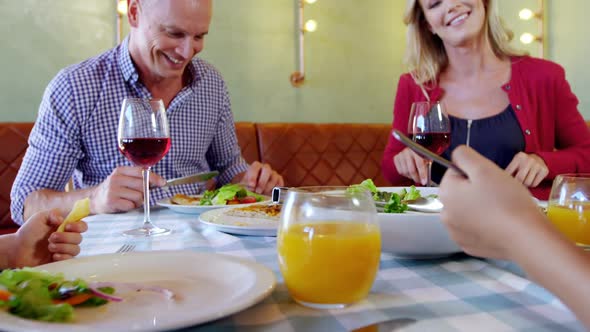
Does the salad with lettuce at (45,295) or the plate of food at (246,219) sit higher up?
the salad with lettuce at (45,295)

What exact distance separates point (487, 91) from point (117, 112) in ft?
5.35

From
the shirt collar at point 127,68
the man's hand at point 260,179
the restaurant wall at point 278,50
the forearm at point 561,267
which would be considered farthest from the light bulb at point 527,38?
the forearm at point 561,267

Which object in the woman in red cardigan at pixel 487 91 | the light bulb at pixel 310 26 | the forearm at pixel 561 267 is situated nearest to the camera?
the forearm at pixel 561 267

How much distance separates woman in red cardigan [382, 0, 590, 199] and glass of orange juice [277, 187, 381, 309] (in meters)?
1.42

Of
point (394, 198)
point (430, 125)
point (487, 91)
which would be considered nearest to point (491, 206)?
point (394, 198)

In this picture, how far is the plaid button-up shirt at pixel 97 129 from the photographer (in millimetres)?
1835

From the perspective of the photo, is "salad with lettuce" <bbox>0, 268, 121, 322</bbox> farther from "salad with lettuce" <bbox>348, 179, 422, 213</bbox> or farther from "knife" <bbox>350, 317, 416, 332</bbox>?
"salad with lettuce" <bbox>348, 179, 422, 213</bbox>

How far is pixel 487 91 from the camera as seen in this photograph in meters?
2.22

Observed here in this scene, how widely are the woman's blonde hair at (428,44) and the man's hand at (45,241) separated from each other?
1844 millimetres

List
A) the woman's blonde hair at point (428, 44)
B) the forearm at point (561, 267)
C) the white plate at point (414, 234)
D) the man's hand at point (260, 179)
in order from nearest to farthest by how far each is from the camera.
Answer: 1. the forearm at point (561, 267)
2. the white plate at point (414, 234)
3. the man's hand at point (260, 179)
4. the woman's blonde hair at point (428, 44)

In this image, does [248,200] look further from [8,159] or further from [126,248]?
[8,159]

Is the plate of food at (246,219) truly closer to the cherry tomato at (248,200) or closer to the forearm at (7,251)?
the cherry tomato at (248,200)

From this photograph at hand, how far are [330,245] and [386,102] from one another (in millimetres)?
3667

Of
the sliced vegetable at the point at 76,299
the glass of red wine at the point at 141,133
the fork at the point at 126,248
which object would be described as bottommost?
the fork at the point at 126,248
